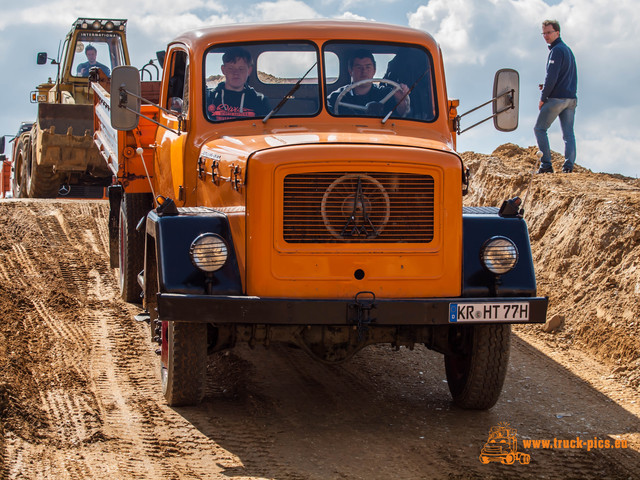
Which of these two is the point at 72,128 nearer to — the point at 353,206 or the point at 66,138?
the point at 66,138

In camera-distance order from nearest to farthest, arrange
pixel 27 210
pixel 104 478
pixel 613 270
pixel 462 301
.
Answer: pixel 104 478 → pixel 462 301 → pixel 613 270 → pixel 27 210

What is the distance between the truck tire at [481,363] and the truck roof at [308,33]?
228 centimetres

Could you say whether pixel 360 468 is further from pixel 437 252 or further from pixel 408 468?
pixel 437 252

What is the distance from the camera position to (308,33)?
21.7 ft

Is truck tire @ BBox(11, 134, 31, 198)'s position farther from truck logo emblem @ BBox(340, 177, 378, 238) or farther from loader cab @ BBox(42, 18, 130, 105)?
truck logo emblem @ BBox(340, 177, 378, 238)

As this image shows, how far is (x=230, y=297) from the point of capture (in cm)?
534

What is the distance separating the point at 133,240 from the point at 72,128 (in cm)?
781

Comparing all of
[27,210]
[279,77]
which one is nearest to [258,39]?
[279,77]

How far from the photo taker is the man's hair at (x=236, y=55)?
6.62 meters

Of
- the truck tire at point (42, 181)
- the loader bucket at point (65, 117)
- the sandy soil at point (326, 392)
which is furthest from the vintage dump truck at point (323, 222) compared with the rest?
the truck tire at point (42, 181)

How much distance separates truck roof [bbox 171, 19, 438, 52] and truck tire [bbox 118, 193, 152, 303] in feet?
7.70

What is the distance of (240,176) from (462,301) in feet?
5.21

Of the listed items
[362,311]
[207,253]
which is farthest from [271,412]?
[207,253]

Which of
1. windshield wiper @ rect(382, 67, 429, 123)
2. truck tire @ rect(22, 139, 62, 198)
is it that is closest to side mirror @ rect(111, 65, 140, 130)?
windshield wiper @ rect(382, 67, 429, 123)
